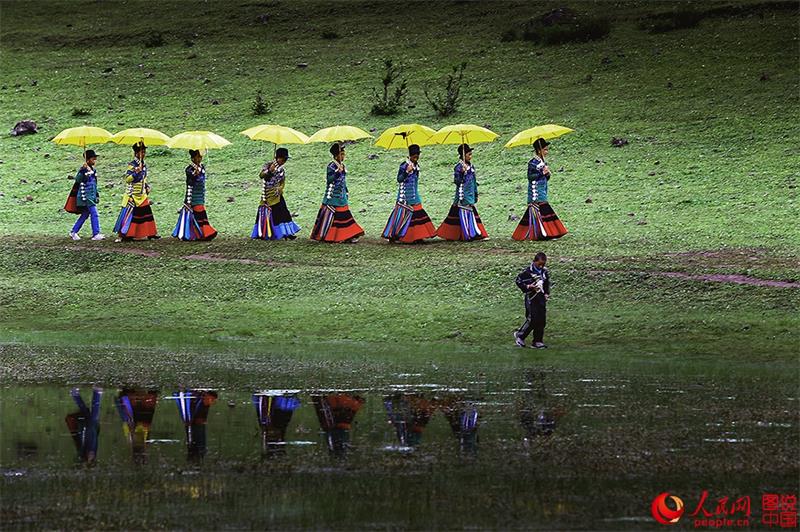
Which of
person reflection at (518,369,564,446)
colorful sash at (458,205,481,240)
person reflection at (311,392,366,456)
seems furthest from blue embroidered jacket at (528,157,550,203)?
person reflection at (311,392,366,456)

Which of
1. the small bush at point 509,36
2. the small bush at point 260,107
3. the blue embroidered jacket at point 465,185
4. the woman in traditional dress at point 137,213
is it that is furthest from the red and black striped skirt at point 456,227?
the small bush at point 509,36

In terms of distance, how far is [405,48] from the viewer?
185 ft

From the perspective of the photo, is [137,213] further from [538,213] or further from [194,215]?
[538,213]

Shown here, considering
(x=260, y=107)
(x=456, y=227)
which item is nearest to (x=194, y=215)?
(x=456, y=227)

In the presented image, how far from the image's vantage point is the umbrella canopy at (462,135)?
31.9 m

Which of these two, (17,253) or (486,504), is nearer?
(486,504)

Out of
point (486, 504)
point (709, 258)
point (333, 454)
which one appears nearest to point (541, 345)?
point (709, 258)

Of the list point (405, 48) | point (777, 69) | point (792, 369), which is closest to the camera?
point (792, 369)

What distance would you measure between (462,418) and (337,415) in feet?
5.18

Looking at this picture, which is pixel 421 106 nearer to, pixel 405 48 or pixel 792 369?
pixel 405 48

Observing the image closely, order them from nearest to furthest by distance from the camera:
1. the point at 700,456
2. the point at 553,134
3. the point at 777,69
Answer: the point at 700,456 < the point at 553,134 < the point at 777,69

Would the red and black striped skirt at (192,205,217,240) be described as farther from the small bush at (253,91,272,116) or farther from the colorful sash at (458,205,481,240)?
the small bush at (253,91,272,116)

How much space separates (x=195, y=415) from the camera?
666 inches

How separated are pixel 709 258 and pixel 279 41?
116 ft
